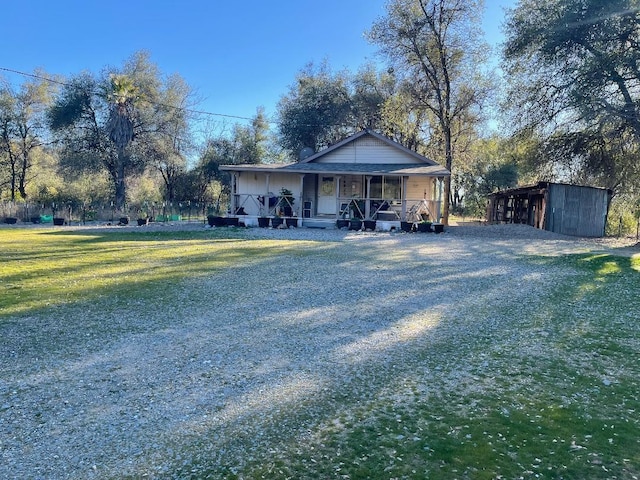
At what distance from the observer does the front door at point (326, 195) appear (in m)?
24.0

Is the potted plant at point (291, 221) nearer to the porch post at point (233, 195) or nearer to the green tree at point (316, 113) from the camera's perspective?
the porch post at point (233, 195)

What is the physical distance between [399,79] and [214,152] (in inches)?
648

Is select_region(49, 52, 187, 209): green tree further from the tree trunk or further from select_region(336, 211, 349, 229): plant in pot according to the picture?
select_region(336, 211, 349, 229): plant in pot

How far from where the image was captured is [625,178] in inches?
805

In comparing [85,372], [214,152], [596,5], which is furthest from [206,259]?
[214,152]

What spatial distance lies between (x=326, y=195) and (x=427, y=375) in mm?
20237

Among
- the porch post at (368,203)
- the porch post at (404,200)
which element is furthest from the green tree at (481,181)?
the porch post at (368,203)

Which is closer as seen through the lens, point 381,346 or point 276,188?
point 381,346

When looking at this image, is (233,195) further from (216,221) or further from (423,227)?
(423,227)

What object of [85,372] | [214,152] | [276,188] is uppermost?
[214,152]

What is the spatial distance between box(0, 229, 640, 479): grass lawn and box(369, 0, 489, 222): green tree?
18900 mm

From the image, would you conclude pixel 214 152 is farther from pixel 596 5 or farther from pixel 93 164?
pixel 596 5

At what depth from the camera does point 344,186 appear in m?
24.1

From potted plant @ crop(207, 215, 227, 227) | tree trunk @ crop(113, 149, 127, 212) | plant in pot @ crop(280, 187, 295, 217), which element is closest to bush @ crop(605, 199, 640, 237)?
plant in pot @ crop(280, 187, 295, 217)
